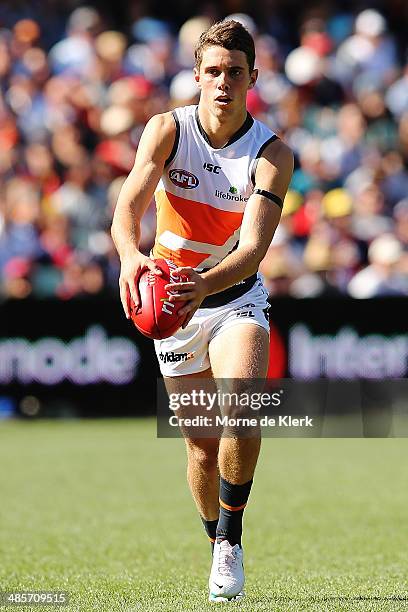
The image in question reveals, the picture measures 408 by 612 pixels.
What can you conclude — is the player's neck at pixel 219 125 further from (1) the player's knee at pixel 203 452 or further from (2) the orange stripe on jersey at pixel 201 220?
(1) the player's knee at pixel 203 452

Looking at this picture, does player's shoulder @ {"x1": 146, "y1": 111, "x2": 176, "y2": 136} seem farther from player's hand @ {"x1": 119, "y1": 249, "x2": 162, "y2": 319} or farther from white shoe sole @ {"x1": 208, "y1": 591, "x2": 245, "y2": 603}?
white shoe sole @ {"x1": 208, "y1": 591, "x2": 245, "y2": 603}

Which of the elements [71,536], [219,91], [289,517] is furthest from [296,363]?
[219,91]

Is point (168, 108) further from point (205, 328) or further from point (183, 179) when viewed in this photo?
point (205, 328)

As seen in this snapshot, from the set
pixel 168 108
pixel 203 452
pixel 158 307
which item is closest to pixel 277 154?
pixel 158 307

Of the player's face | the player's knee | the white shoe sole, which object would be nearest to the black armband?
the player's face

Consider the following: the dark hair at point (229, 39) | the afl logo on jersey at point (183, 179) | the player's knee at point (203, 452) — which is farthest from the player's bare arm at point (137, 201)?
the player's knee at point (203, 452)

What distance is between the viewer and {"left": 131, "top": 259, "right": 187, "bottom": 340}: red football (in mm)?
5426

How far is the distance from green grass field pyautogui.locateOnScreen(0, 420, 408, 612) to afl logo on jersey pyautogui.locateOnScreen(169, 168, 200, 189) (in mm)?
1965

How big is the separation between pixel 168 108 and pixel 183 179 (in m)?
9.53

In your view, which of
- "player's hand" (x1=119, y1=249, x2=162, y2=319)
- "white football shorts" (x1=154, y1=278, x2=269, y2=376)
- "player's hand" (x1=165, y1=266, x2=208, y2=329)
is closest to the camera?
"player's hand" (x1=165, y1=266, x2=208, y2=329)

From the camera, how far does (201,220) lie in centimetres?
621

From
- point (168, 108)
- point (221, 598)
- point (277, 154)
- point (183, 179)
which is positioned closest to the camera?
point (221, 598)

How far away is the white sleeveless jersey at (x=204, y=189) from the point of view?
20.1ft

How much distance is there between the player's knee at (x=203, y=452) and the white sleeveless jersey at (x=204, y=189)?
2.86ft
